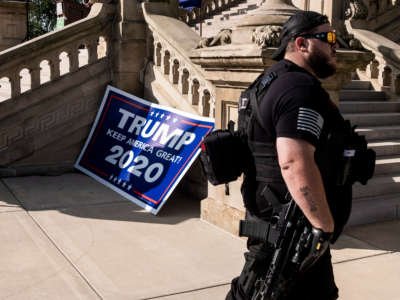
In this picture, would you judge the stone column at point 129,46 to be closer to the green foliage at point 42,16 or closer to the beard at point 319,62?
the beard at point 319,62

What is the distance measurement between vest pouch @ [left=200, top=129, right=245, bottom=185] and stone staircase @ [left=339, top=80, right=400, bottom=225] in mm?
3272

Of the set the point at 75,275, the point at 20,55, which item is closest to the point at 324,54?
the point at 75,275

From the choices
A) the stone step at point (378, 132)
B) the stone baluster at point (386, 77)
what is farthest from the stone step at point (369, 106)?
the stone baluster at point (386, 77)

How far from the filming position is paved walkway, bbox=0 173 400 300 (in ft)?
13.8

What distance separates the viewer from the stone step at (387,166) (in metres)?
6.64

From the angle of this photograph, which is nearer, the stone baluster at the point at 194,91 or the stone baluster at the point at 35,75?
the stone baluster at the point at 194,91

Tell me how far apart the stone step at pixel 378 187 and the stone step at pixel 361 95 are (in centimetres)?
232

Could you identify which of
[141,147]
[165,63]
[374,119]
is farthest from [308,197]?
[374,119]

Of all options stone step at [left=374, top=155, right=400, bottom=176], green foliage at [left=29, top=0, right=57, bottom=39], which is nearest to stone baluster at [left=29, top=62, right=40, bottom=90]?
stone step at [left=374, top=155, right=400, bottom=176]

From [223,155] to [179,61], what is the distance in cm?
450

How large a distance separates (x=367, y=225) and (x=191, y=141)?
7.24 ft

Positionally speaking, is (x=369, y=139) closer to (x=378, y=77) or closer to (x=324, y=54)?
(x=378, y=77)

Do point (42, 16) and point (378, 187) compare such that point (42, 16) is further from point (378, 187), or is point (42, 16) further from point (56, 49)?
point (378, 187)

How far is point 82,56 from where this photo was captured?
13531mm
